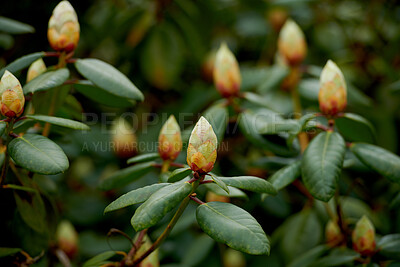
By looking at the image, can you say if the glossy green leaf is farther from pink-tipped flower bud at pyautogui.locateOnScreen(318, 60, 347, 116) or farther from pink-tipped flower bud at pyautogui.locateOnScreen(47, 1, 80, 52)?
pink-tipped flower bud at pyautogui.locateOnScreen(318, 60, 347, 116)

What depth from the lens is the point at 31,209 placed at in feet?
3.29

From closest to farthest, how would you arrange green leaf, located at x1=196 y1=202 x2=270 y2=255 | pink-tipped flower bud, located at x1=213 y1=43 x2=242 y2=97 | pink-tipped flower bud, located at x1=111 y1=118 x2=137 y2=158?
green leaf, located at x1=196 y1=202 x2=270 y2=255
pink-tipped flower bud, located at x1=213 y1=43 x2=242 y2=97
pink-tipped flower bud, located at x1=111 y1=118 x2=137 y2=158

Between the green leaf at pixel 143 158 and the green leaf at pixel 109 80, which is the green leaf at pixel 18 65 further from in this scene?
the green leaf at pixel 143 158

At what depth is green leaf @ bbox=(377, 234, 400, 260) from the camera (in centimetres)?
104

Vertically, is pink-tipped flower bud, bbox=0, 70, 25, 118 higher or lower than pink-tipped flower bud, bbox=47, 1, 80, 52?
lower

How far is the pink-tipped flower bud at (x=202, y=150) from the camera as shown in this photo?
2.52 feet

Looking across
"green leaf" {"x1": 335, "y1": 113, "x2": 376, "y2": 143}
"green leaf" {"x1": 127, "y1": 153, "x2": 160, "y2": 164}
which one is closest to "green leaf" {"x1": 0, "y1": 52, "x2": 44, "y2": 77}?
"green leaf" {"x1": 127, "y1": 153, "x2": 160, "y2": 164}

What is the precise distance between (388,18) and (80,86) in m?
1.76

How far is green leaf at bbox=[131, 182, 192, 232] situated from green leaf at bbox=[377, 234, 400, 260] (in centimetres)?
59

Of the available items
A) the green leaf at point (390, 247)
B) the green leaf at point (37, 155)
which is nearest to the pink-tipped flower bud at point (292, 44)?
the green leaf at point (390, 247)

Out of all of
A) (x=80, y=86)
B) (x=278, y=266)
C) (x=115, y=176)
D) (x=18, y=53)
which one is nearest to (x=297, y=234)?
(x=278, y=266)

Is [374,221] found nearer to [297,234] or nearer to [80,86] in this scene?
[297,234]

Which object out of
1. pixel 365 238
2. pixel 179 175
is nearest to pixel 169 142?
pixel 179 175

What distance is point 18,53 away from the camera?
162 centimetres
